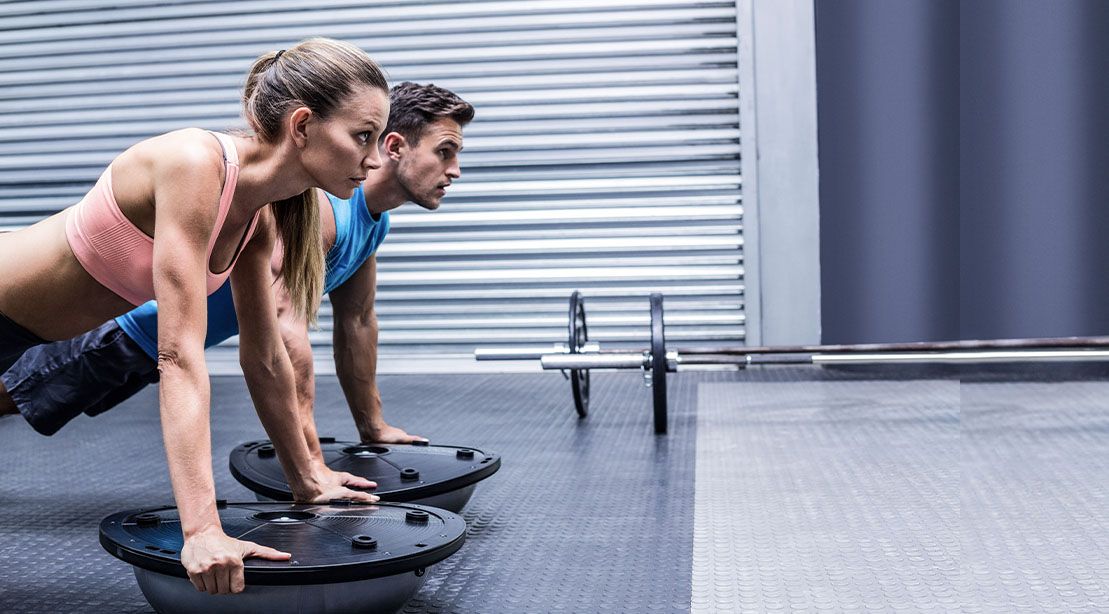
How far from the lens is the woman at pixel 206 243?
4.27ft

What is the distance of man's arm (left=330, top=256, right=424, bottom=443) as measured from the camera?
7.81ft

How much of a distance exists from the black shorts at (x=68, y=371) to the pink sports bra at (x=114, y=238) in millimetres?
519

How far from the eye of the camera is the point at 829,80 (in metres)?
3.82

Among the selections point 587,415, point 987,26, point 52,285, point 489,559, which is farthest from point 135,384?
point 987,26

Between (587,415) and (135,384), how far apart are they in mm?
1395

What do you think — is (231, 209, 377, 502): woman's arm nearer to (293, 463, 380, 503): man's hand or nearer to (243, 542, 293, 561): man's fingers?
(293, 463, 380, 503): man's hand

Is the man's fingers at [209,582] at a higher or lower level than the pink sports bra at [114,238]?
lower

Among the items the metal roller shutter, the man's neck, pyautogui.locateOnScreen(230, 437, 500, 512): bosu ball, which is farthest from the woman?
the metal roller shutter

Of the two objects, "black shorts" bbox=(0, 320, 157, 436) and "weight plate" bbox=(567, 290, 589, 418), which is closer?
"black shorts" bbox=(0, 320, 157, 436)

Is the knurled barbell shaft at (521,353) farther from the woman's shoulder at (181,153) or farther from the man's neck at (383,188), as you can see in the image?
the woman's shoulder at (181,153)

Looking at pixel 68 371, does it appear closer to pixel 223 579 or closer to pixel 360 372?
pixel 360 372

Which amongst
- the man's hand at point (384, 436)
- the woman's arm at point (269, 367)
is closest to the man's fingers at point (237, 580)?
the woman's arm at point (269, 367)

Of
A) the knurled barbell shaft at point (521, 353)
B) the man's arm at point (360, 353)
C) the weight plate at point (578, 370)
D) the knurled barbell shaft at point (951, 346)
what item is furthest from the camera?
the knurled barbell shaft at point (521, 353)

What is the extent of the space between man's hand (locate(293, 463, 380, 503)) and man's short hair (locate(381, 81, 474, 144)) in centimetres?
78
